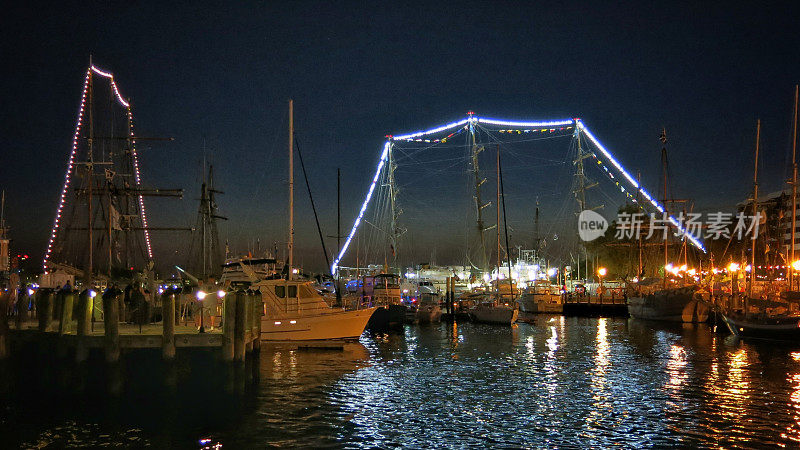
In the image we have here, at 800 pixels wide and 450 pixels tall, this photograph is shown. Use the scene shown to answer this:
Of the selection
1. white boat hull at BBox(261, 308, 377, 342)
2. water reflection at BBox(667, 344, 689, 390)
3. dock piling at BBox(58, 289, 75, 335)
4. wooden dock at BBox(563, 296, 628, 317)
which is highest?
dock piling at BBox(58, 289, 75, 335)

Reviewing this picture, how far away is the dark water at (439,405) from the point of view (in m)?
17.0

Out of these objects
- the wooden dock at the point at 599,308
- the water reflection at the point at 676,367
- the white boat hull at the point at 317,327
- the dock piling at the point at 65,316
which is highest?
the dock piling at the point at 65,316

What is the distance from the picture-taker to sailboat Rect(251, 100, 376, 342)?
32781 millimetres

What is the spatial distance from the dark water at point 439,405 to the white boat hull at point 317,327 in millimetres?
909

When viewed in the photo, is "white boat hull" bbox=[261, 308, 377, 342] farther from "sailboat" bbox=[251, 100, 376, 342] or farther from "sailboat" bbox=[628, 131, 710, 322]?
"sailboat" bbox=[628, 131, 710, 322]

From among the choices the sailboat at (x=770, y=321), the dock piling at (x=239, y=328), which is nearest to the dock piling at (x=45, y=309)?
the dock piling at (x=239, y=328)

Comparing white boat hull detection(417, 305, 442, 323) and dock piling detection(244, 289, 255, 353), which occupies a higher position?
dock piling detection(244, 289, 255, 353)

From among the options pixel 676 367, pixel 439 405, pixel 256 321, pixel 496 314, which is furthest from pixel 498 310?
pixel 439 405

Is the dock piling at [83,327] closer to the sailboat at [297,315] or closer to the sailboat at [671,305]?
the sailboat at [297,315]

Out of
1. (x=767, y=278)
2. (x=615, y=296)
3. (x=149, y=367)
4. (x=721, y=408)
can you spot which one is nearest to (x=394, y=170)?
(x=615, y=296)

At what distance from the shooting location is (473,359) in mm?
32469

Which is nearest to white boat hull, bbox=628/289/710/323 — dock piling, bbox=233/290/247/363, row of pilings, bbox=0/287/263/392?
row of pilings, bbox=0/287/263/392

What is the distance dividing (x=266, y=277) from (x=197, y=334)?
558 inches

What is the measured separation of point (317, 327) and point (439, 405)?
13712 millimetres
